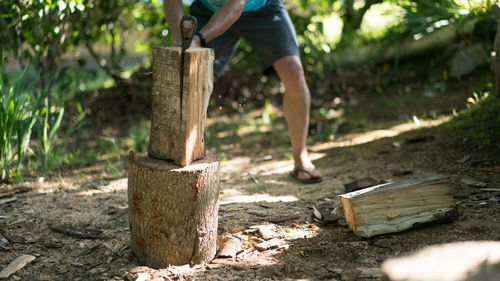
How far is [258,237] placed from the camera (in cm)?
244

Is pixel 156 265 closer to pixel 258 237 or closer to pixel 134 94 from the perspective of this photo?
pixel 258 237

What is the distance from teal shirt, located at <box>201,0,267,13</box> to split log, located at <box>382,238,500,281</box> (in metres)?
1.85

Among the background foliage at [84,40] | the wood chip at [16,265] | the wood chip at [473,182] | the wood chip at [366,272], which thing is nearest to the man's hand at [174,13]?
the background foliage at [84,40]

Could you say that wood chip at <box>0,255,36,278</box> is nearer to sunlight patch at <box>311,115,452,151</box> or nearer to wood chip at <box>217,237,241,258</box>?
wood chip at <box>217,237,241,258</box>

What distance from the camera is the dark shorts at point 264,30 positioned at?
3.09 m

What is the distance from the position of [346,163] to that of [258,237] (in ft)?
4.46

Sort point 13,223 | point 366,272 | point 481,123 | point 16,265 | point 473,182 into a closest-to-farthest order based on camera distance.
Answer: point 366,272
point 16,265
point 13,223
point 473,182
point 481,123

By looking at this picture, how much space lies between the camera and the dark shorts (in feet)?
10.1

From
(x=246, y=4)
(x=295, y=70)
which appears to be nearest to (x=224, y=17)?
(x=246, y=4)

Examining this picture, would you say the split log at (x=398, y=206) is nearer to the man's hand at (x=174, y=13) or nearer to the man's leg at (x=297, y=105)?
the man's leg at (x=297, y=105)

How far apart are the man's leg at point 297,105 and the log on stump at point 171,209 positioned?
1.18 m

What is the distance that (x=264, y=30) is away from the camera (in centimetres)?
310

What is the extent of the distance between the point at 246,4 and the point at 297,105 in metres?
0.74

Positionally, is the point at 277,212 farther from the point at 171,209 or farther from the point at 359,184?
the point at 171,209
